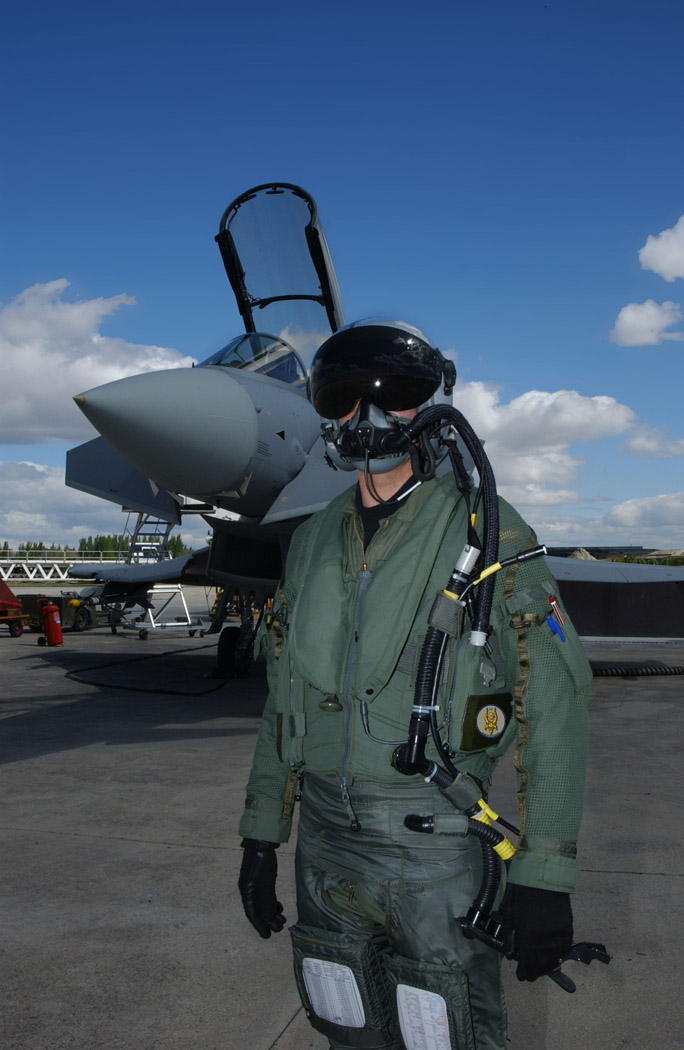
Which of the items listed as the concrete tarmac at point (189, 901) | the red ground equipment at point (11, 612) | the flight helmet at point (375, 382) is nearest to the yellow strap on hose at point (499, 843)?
the flight helmet at point (375, 382)

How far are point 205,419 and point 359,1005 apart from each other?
4.21 m

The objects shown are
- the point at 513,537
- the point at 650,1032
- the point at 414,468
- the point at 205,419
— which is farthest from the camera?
the point at 205,419

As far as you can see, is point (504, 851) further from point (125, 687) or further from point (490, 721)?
point (125, 687)

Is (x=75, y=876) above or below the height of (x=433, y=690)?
below

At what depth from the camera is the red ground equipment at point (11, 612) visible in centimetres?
1684

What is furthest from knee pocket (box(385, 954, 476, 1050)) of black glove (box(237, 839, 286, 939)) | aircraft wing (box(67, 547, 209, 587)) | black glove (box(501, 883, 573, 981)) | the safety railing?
the safety railing

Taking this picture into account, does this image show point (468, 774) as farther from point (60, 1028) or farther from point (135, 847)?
point (135, 847)

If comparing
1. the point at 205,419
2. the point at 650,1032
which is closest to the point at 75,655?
the point at 205,419

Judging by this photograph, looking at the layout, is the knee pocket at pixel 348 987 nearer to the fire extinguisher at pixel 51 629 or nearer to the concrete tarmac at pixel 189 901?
the concrete tarmac at pixel 189 901

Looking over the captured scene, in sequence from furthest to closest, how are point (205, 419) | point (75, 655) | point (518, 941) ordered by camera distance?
point (75, 655) < point (205, 419) < point (518, 941)

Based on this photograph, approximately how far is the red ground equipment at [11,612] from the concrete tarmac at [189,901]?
10.4 m

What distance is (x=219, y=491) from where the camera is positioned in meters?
5.89

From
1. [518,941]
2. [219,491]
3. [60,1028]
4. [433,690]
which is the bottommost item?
[60,1028]

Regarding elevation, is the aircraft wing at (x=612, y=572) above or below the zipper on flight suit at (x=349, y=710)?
above
